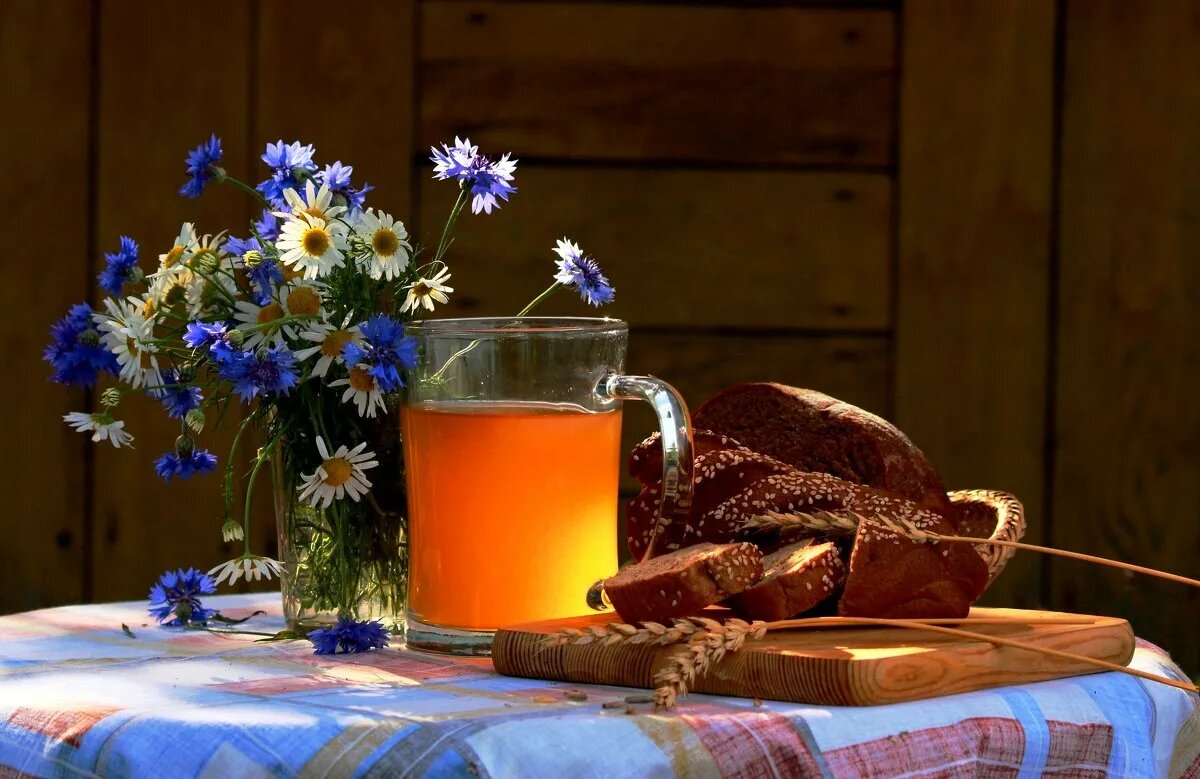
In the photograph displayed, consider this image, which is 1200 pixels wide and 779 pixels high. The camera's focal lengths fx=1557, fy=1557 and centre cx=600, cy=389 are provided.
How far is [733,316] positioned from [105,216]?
1222 mm

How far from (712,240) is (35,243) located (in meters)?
1.30

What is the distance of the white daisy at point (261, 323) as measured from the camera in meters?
1.39

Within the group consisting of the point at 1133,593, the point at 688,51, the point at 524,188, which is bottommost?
the point at 1133,593

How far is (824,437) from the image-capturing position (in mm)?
1526

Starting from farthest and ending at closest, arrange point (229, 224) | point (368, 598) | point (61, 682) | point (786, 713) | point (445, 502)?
point (229, 224) → point (368, 598) → point (445, 502) → point (61, 682) → point (786, 713)

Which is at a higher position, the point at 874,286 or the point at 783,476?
the point at 874,286

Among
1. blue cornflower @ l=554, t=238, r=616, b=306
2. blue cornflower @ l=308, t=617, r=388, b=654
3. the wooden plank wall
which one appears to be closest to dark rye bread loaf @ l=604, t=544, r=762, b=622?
blue cornflower @ l=308, t=617, r=388, b=654

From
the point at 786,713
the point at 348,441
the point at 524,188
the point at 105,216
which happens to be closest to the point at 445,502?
the point at 348,441

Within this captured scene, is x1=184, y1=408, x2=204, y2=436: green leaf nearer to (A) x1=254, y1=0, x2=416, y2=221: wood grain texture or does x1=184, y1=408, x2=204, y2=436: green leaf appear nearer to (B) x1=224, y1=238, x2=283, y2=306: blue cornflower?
(B) x1=224, y1=238, x2=283, y2=306: blue cornflower

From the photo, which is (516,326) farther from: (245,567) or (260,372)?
(245,567)

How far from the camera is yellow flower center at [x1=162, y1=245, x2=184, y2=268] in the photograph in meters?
1.47

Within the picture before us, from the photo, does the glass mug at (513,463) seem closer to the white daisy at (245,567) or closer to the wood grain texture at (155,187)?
the white daisy at (245,567)

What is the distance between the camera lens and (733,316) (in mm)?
2992

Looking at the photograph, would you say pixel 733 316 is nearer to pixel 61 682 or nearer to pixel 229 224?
pixel 229 224
